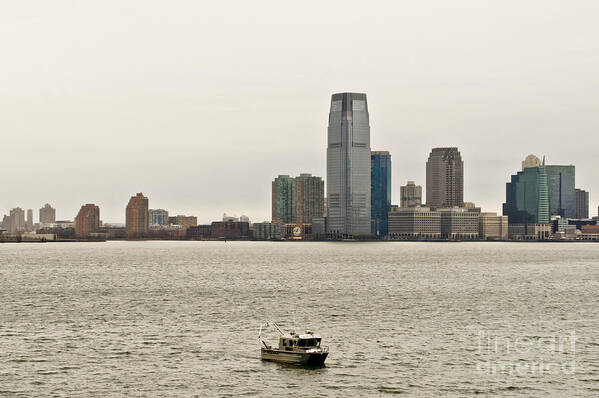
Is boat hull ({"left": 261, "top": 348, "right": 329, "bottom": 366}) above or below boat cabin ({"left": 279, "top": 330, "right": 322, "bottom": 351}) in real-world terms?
below

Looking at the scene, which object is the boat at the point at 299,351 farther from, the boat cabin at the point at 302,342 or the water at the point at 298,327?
the water at the point at 298,327

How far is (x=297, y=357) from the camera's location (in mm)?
67500

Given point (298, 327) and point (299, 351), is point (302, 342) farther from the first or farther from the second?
point (298, 327)

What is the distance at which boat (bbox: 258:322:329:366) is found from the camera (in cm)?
6688

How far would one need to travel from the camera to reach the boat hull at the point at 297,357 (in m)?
66.8

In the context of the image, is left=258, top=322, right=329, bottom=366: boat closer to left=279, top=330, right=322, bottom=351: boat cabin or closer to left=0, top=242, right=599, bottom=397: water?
left=279, top=330, right=322, bottom=351: boat cabin

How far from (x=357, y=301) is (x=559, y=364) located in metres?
50.1

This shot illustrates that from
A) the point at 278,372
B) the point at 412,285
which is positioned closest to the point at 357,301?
the point at 412,285

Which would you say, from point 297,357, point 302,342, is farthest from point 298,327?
point 297,357

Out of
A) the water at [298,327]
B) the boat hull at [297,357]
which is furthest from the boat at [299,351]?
the water at [298,327]

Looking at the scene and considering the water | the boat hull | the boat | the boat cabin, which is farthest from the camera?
the boat cabin

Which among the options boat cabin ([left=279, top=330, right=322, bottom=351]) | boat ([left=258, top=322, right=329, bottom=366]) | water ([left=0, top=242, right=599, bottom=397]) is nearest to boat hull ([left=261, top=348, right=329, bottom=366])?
boat ([left=258, top=322, right=329, bottom=366])

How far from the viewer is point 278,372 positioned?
65.6 meters

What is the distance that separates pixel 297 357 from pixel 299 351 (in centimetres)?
49
